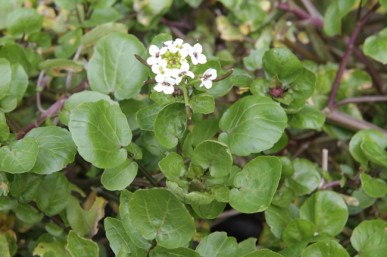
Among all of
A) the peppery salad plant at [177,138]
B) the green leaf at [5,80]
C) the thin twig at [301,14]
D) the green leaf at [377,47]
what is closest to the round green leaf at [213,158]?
the peppery salad plant at [177,138]

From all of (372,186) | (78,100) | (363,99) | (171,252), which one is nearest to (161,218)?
(171,252)

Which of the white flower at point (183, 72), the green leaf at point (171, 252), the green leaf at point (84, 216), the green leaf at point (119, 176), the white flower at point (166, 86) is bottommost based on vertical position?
the green leaf at point (84, 216)

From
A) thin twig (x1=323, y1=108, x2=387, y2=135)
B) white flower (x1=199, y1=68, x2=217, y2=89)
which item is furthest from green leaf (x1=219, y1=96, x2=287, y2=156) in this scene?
thin twig (x1=323, y1=108, x2=387, y2=135)

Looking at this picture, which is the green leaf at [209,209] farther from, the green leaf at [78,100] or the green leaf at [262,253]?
the green leaf at [78,100]

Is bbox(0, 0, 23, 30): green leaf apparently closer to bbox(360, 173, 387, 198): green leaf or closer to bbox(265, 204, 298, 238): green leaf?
bbox(265, 204, 298, 238): green leaf

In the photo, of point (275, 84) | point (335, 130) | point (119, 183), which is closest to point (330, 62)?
point (335, 130)

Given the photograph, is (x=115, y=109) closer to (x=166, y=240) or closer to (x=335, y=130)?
(x=166, y=240)
